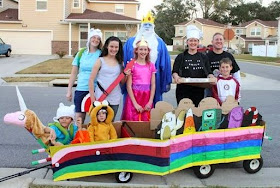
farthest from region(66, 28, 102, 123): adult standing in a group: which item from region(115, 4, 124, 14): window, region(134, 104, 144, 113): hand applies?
region(115, 4, 124, 14): window

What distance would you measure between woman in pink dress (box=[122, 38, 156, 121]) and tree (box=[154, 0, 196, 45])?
75.3 m

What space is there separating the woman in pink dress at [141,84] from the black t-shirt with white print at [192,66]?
36 centimetres

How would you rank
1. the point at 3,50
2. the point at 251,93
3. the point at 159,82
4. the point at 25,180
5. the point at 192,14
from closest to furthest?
the point at 25,180 → the point at 159,82 → the point at 251,93 → the point at 3,50 → the point at 192,14

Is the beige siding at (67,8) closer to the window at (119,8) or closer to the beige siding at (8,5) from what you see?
the window at (119,8)

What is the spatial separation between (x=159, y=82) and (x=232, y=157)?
4.88 ft

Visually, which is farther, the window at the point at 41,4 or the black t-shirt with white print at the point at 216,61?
the window at the point at 41,4

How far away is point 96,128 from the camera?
4.30 meters

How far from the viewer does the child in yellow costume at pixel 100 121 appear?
13.9 ft

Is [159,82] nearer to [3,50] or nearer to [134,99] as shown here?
[134,99]

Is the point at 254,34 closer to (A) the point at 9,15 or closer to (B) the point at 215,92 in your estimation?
(A) the point at 9,15

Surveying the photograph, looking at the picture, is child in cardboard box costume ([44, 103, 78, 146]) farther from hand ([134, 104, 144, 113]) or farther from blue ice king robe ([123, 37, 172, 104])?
blue ice king robe ([123, 37, 172, 104])

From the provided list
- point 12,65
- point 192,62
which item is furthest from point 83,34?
point 192,62

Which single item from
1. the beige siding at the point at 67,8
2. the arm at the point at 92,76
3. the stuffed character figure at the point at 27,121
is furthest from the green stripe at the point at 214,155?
the beige siding at the point at 67,8

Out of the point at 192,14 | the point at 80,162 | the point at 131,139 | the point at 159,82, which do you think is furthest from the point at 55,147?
the point at 192,14
